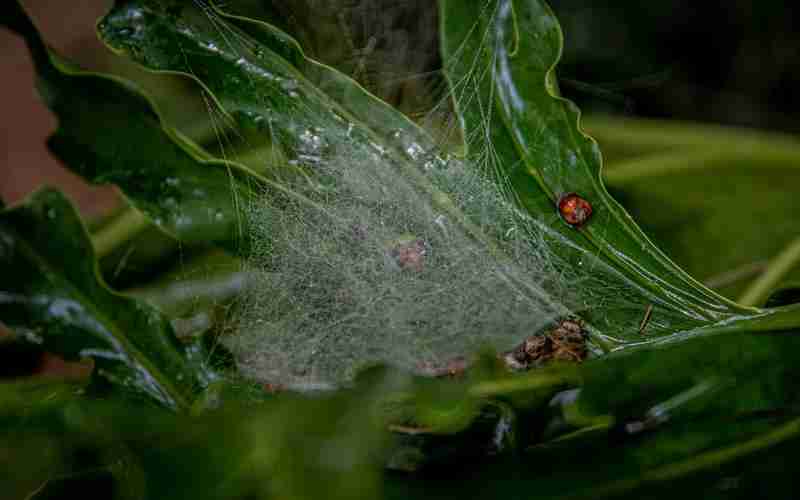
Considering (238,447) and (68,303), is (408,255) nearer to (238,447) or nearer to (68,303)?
(238,447)

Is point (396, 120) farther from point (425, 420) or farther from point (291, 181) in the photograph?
point (425, 420)

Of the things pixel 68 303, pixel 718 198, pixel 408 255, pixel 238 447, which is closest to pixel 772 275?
pixel 718 198

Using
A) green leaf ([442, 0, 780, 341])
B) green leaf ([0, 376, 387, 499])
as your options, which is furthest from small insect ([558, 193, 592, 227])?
green leaf ([0, 376, 387, 499])

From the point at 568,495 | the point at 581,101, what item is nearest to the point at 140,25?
the point at 568,495

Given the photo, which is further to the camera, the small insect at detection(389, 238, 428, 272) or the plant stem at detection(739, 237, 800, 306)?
the plant stem at detection(739, 237, 800, 306)

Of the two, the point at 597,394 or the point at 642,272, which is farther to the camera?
the point at 642,272

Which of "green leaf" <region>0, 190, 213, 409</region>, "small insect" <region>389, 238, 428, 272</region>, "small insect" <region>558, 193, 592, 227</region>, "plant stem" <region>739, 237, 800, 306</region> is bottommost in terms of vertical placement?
"green leaf" <region>0, 190, 213, 409</region>

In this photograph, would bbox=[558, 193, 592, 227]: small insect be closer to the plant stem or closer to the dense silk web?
the dense silk web
